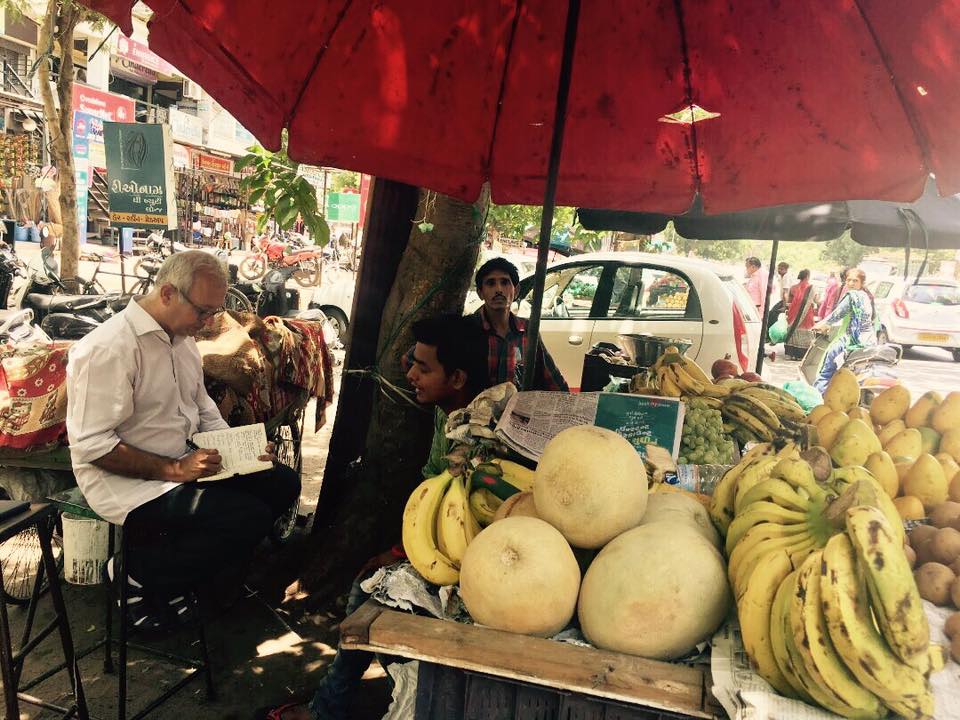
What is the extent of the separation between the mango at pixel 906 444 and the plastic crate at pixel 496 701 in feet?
5.29

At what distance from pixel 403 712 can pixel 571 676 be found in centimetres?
57

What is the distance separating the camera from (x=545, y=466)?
60.1 inches

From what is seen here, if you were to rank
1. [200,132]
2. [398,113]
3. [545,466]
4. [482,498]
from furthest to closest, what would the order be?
1. [200,132]
2. [398,113]
3. [482,498]
4. [545,466]

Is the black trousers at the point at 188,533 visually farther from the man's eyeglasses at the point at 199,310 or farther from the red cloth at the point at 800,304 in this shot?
the red cloth at the point at 800,304

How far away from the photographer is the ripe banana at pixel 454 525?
1683 mm

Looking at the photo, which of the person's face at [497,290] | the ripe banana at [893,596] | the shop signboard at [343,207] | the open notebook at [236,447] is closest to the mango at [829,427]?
the ripe banana at [893,596]

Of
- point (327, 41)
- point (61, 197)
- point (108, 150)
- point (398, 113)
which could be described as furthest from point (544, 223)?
point (61, 197)

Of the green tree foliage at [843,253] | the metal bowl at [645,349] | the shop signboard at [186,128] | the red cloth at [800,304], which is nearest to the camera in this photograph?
the metal bowl at [645,349]

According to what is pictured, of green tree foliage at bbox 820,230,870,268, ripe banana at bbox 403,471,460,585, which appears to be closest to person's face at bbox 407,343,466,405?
ripe banana at bbox 403,471,460,585

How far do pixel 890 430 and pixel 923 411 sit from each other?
0.22 m

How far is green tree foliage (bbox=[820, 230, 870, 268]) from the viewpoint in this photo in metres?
40.8

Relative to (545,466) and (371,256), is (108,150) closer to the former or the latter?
(371,256)

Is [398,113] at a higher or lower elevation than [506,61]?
lower

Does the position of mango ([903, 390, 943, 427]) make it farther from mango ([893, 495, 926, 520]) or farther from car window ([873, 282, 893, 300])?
car window ([873, 282, 893, 300])
